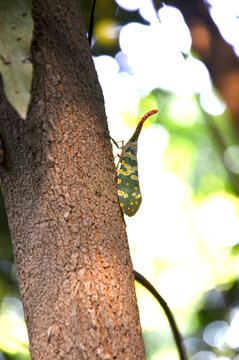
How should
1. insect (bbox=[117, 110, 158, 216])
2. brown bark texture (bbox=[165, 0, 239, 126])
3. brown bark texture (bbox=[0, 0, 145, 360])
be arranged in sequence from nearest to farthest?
brown bark texture (bbox=[165, 0, 239, 126])
brown bark texture (bbox=[0, 0, 145, 360])
insect (bbox=[117, 110, 158, 216])

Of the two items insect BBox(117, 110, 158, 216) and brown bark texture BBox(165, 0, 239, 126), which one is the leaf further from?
insect BBox(117, 110, 158, 216)

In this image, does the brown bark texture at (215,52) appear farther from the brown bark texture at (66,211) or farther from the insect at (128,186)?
the insect at (128,186)

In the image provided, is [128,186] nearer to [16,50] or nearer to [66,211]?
[66,211]

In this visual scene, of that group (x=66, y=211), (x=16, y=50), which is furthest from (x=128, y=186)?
(x=16, y=50)

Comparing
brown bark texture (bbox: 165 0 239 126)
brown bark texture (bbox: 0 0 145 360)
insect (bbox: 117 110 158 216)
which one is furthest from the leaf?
insect (bbox: 117 110 158 216)

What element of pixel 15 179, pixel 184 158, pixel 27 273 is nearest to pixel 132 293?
pixel 27 273

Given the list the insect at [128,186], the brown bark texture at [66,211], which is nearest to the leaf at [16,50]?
the brown bark texture at [66,211]

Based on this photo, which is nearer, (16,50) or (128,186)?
(16,50)

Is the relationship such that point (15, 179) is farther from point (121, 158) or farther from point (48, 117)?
point (121, 158)
